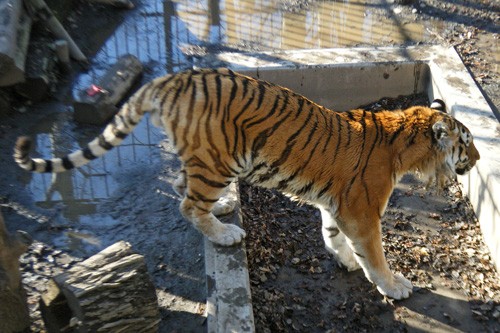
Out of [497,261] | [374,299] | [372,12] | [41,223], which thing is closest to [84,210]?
[41,223]

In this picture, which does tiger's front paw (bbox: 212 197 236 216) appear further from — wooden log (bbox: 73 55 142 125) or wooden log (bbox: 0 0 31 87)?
wooden log (bbox: 0 0 31 87)

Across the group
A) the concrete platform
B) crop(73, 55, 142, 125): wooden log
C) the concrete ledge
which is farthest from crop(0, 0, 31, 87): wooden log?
the concrete ledge

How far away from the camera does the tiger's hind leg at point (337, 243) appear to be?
14.2 feet

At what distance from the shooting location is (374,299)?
4207 mm

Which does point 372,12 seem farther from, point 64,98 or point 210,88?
point 210,88

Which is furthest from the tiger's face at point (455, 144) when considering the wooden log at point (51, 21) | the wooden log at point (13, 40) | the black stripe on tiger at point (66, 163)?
the wooden log at point (51, 21)

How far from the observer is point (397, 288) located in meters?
4.13

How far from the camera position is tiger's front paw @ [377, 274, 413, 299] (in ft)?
13.5

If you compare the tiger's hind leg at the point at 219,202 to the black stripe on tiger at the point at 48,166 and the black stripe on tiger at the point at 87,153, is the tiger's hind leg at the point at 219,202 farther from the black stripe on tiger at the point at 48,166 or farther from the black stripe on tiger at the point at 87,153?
Result: the black stripe on tiger at the point at 48,166

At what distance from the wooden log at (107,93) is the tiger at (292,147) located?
196cm

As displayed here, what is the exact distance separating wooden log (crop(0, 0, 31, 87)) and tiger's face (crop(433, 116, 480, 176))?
3.69 metres

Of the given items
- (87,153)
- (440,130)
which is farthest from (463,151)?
(87,153)

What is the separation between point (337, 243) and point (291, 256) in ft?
1.27

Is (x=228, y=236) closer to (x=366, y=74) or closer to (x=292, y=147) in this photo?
(x=292, y=147)
